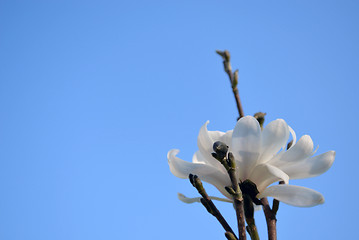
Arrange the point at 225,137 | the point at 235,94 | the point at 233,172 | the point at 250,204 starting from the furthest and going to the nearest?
the point at 235,94 < the point at 225,137 < the point at 250,204 < the point at 233,172

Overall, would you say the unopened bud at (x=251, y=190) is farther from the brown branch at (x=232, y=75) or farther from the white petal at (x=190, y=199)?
the brown branch at (x=232, y=75)

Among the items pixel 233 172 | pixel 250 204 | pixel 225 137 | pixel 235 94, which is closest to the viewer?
pixel 233 172

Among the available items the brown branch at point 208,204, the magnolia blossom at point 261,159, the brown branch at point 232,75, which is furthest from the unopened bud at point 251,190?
the brown branch at point 232,75

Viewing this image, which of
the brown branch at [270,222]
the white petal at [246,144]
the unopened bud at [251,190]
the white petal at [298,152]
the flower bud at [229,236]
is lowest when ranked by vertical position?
the flower bud at [229,236]

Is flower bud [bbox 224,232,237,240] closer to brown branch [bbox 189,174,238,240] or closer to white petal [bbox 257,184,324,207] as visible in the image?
brown branch [bbox 189,174,238,240]

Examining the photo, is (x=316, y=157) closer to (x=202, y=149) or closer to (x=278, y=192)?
(x=278, y=192)

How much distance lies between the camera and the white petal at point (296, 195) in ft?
2.88

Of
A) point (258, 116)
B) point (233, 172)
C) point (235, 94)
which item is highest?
Answer: point (235, 94)

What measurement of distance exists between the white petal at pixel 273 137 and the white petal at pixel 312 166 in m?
0.06

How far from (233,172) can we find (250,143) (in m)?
0.17

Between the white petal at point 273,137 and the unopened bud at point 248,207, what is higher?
the white petal at point 273,137

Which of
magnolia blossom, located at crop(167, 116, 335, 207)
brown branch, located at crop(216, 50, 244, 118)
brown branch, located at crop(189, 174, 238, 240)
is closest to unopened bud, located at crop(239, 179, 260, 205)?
magnolia blossom, located at crop(167, 116, 335, 207)

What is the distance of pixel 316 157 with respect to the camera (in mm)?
978

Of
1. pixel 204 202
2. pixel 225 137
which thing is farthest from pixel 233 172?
pixel 225 137
